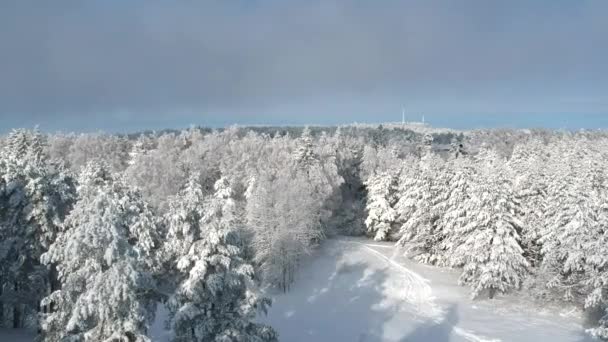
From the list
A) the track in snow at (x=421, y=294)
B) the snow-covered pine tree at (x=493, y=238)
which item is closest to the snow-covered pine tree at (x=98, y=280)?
the track in snow at (x=421, y=294)

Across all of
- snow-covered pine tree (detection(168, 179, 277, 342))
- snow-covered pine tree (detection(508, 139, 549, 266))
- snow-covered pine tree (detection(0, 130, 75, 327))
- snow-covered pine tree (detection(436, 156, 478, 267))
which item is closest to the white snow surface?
snow-covered pine tree (detection(0, 130, 75, 327))

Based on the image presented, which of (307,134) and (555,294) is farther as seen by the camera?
(307,134)

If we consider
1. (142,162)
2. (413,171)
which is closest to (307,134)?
(413,171)

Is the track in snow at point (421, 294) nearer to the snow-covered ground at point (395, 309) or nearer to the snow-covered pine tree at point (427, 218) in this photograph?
the snow-covered ground at point (395, 309)

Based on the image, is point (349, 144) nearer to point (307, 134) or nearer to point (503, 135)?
point (307, 134)

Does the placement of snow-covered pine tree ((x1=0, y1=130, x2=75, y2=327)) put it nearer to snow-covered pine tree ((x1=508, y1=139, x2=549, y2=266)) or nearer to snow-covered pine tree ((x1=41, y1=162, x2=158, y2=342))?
snow-covered pine tree ((x1=41, y1=162, x2=158, y2=342))
